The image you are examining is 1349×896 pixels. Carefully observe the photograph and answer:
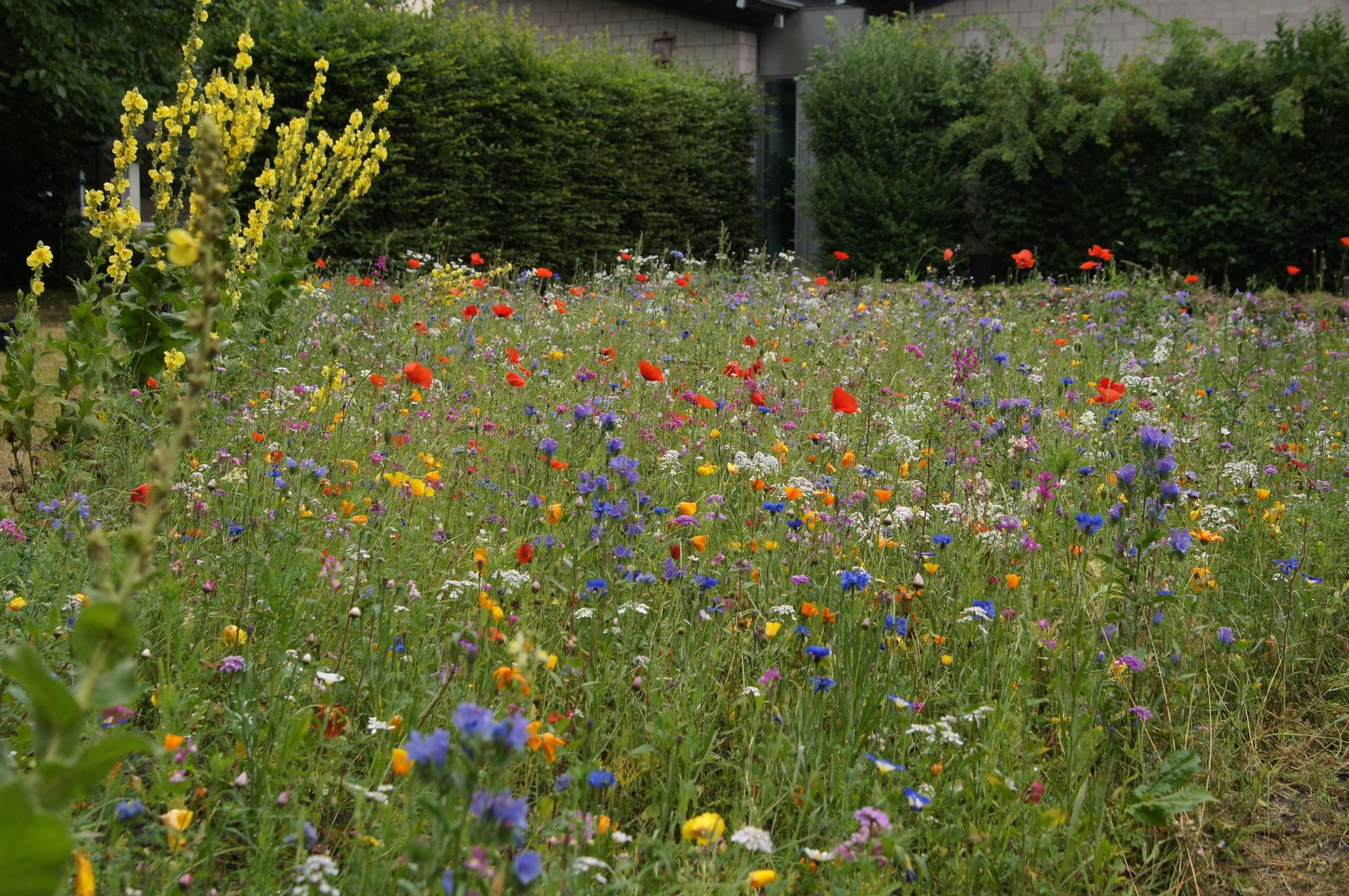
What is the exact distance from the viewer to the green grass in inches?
73.9

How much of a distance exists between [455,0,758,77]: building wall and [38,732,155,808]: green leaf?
663 inches

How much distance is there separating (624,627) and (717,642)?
8.6 inches

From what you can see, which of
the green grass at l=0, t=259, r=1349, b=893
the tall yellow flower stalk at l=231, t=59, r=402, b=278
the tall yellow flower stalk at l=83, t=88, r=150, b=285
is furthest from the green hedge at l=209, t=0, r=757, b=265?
the green grass at l=0, t=259, r=1349, b=893

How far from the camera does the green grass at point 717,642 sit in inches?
73.9

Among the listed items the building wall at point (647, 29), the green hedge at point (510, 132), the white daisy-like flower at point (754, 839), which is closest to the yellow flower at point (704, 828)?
the white daisy-like flower at point (754, 839)

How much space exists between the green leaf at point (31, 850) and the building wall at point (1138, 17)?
53.9ft

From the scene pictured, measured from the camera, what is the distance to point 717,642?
252cm

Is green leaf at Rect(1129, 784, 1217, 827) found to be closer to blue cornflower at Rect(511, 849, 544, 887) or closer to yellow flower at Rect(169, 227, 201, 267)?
blue cornflower at Rect(511, 849, 544, 887)

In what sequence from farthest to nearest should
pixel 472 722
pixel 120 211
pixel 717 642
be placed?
pixel 120 211
pixel 717 642
pixel 472 722

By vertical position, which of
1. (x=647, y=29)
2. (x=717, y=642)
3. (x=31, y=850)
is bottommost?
(x=717, y=642)

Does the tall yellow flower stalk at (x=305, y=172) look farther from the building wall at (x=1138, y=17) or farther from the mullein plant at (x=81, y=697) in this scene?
the building wall at (x=1138, y=17)

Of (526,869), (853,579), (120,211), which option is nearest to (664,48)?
(120,211)

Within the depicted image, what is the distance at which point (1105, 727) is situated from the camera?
2.37 meters

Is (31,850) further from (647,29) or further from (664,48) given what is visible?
(647,29)
